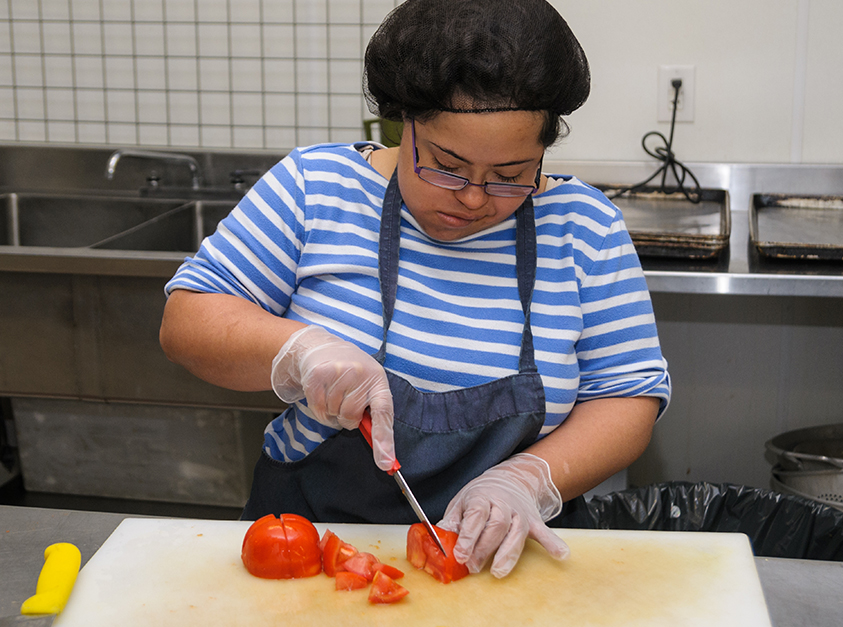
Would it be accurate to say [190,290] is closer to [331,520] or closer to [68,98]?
[331,520]

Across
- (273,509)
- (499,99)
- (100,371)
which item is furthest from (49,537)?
(100,371)

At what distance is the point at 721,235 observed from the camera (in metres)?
1.78

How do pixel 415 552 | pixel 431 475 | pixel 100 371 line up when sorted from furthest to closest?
pixel 100 371 → pixel 431 475 → pixel 415 552

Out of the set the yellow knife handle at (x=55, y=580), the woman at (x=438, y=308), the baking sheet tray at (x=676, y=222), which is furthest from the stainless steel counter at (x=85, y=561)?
the baking sheet tray at (x=676, y=222)

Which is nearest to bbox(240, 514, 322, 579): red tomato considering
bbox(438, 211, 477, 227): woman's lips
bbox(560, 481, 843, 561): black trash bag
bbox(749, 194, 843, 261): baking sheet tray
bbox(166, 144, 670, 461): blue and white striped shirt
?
bbox(166, 144, 670, 461): blue and white striped shirt

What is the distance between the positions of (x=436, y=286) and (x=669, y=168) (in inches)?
53.1

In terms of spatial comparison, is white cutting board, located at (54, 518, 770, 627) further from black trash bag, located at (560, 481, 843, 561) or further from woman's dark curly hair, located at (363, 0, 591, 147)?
black trash bag, located at (560, 481, 843, 561)

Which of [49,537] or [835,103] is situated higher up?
[835,103]

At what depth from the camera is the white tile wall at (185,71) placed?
7.98 feet

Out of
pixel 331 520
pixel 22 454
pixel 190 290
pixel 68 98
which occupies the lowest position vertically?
pixel 22 454

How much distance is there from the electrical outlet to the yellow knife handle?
1.90 m

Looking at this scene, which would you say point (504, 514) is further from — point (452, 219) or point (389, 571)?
point (452, 219)

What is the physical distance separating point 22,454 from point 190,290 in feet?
4.35

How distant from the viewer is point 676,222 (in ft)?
6.48
